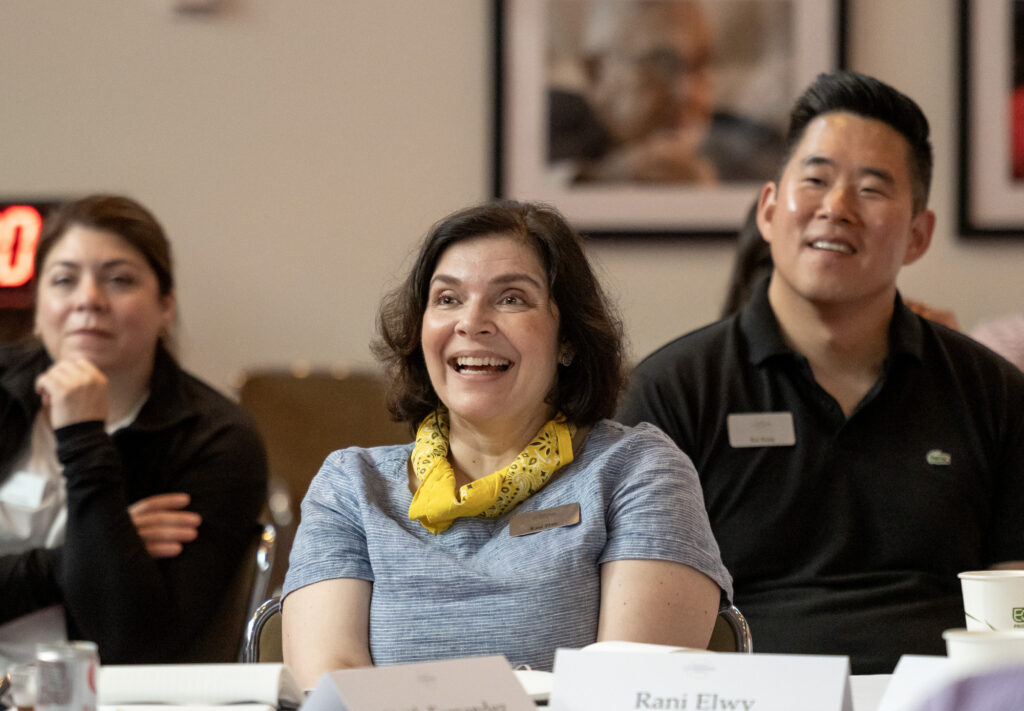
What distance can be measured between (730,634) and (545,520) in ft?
1.08

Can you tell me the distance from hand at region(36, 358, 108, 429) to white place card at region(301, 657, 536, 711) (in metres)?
1.61

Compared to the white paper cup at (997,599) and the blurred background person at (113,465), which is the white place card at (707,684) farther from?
the blurred background person at (113,465)

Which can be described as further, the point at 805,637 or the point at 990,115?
the point at 990,115

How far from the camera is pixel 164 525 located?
2.47m

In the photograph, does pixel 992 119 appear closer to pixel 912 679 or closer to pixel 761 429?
pixel 761 429

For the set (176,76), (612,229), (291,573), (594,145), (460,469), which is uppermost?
(176,76)

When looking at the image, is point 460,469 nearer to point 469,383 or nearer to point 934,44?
point 469,383

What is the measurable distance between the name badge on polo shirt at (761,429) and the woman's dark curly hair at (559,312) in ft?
1.23

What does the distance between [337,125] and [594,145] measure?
0.85m

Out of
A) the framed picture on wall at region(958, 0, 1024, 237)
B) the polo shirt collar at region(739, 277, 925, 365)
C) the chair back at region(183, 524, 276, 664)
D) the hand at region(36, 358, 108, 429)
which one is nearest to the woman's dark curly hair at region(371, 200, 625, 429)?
the polo shirt collar at region(739, 277, 925, 365)

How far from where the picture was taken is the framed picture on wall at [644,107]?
3.76 metres

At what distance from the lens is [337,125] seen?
3.84m

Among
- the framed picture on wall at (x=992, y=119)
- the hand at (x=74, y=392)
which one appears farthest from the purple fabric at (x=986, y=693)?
the framed picture on wall at (x=992, y=119)

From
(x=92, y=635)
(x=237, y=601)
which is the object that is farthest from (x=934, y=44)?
(x=92, y=635)
